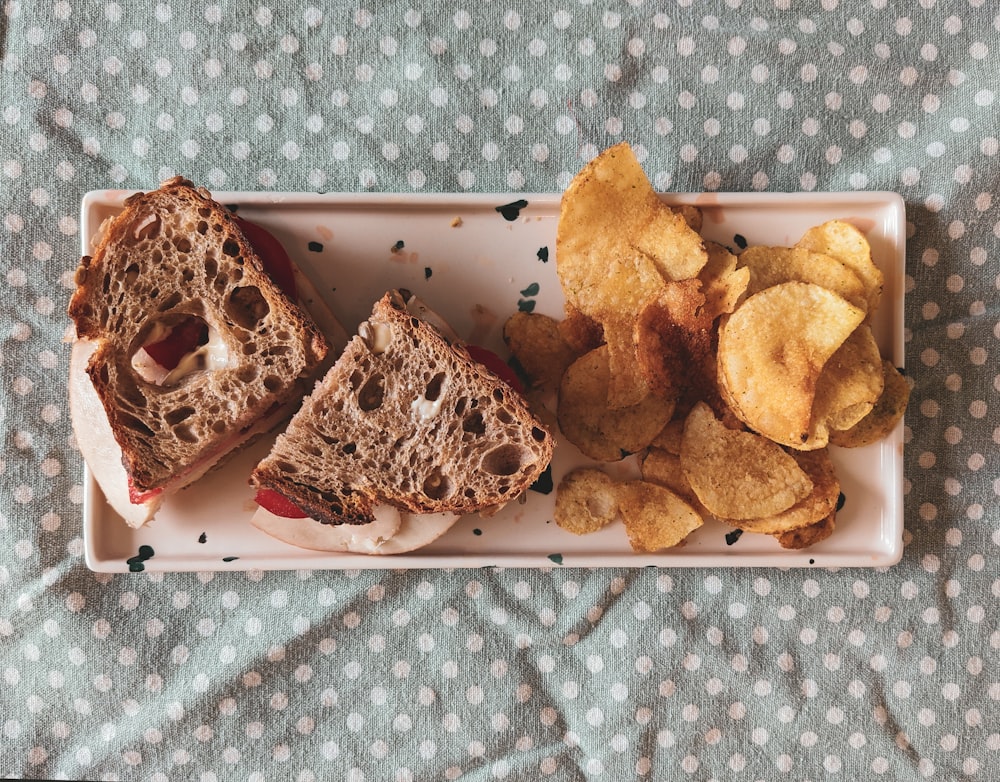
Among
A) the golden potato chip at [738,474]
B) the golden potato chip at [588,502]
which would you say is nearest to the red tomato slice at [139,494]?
the golden potato chip at [588,502]

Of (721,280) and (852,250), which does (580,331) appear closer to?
(721,280)

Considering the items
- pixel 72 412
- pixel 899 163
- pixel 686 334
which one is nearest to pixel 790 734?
pixel 686 334

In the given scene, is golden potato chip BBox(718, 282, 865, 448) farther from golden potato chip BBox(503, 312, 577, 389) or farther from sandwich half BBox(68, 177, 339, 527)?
sandwich half BBox(68, 177, 339, 527)

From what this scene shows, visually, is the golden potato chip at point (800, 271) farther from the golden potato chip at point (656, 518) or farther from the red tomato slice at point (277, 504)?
the red tomato slice at point (277, 504)

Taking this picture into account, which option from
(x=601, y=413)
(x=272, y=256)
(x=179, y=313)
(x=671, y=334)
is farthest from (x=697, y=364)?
(x=179, y=313)

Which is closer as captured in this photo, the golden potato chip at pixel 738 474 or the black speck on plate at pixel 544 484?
the golden potato chip at pixel 738 474

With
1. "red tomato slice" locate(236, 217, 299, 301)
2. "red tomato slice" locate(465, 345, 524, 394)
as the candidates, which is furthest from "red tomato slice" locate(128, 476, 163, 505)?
"red tomato slice" locate(465, 345, 524, 394)

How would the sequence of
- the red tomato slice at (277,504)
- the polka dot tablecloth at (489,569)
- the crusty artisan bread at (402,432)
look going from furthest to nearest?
the polka dot tablecloth at (489,569) → the red tomato slice at (277,504) → the crusty artisan bread at (402,432)
